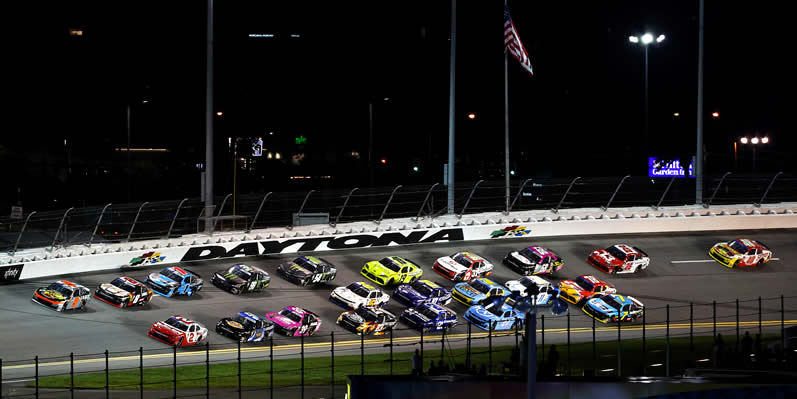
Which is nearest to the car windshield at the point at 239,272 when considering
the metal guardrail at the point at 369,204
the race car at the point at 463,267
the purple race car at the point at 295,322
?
the metal guardrail at the point at 369,204

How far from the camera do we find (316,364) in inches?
1005

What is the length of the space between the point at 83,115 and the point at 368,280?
48.9m

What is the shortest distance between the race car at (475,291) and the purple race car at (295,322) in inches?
229

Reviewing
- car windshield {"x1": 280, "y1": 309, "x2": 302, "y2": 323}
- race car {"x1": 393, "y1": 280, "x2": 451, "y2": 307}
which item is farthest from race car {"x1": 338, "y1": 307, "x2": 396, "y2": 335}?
race car {"x1": 393, "y1": 280, "x2": 451, "y2": 307}

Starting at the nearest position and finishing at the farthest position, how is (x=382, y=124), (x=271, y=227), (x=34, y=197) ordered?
(x=271, y=227) < (x=34, y=197) < (x=382, y=124)

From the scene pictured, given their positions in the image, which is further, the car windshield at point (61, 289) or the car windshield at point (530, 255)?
the car windshield at point (530, 255)

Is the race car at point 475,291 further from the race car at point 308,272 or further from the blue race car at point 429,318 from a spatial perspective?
the race car at point 308,272

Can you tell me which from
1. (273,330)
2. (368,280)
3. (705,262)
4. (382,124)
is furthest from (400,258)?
(382,124)

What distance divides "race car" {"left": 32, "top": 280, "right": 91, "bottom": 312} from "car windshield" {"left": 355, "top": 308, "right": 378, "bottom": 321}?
9.58 m

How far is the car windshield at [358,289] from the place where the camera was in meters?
29.9

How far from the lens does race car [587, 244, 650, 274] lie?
3469 cm

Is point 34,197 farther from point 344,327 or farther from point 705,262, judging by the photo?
point 705,262

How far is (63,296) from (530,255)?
1811 cm

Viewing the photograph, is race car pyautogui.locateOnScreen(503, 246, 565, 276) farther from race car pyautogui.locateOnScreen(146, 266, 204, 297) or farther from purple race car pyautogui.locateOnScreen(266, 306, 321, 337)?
race car pyautogui.locateOnScreen(146, 266, 204, 297)
